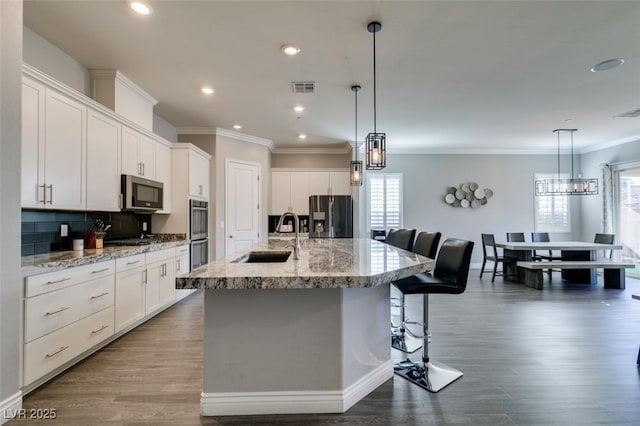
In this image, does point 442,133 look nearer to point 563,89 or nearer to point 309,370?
point 563,89

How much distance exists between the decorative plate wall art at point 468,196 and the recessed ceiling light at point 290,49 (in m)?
5.45

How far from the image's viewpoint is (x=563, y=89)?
3.88m

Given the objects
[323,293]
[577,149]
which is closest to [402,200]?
[577,149]

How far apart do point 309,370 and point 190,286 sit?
895mm

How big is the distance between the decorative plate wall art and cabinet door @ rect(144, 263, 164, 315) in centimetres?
608

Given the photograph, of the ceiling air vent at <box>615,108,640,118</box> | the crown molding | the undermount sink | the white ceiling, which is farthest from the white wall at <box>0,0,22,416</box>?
the ceiling air vent at <box>615,108,640,118</box>

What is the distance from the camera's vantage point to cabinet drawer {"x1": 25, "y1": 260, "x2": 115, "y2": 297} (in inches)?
80.0

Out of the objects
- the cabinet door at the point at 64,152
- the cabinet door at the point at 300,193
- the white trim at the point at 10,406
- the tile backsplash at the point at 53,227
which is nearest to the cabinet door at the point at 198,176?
the tile backsplash at the point at 53,227

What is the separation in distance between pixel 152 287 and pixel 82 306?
41.8 inches

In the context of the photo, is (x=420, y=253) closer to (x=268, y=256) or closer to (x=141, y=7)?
(x=268, y=256)

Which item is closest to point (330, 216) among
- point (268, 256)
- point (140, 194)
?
point (140, 194)

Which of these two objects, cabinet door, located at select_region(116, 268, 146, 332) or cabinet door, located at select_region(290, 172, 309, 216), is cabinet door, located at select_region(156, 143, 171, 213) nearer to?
cabinet door, located at select_region(116, 268, 146, 332)

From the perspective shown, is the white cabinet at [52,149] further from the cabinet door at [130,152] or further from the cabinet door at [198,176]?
the cabinet door at [198,176]

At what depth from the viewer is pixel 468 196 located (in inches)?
288
